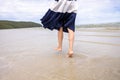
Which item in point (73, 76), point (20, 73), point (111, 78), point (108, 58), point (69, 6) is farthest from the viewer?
point (69, 6)

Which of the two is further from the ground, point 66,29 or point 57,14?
point 57,14

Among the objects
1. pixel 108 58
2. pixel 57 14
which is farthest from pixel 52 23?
pixel 108 58

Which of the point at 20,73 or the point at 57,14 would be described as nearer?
the point at 20,73

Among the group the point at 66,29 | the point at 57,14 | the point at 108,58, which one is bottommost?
the point at 108,58

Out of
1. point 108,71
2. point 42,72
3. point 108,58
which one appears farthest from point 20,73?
point 108,58

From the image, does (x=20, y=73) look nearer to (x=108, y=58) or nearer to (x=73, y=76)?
(x=73, y=76)

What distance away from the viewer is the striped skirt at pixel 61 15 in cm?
354

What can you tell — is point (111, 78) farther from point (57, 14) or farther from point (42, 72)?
point (57, 14)

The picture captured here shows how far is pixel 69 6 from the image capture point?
354cm

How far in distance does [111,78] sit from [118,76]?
97 millimetres

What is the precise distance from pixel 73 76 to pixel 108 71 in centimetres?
40

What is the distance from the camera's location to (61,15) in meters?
3.62

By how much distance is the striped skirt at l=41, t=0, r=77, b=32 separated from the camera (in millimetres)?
3545

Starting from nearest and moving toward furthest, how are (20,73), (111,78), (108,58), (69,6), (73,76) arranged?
(111,78)
(73,76)
(20,73)
(108,58)
(69,6)
